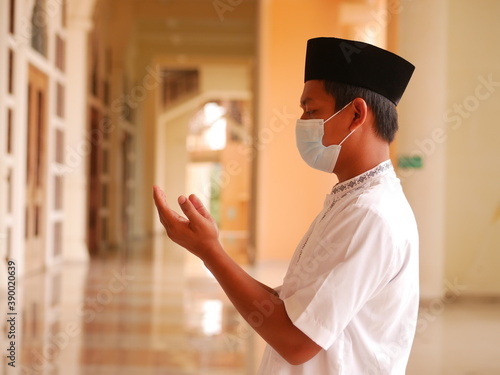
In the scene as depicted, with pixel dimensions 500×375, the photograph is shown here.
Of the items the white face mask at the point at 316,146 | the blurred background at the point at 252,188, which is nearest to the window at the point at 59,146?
the blurred background at the point at 252,188

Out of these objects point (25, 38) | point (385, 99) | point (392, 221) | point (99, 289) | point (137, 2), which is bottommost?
point (99, 289)

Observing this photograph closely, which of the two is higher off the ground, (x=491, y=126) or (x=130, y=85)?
(x=130, y=85)

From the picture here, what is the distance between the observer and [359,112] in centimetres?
125

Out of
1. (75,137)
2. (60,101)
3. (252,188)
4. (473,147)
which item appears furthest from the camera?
(252,188)

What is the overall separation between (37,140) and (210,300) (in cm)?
399

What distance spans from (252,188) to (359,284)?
1066cm

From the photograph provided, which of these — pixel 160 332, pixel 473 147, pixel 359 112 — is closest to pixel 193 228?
pixel 359 112

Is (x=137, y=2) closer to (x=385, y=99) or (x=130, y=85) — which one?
(x=130, y=85)

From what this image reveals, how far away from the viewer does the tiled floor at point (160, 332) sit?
431 cm

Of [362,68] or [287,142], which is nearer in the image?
[362,68]

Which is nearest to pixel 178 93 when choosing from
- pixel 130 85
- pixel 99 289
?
pixel 130 85

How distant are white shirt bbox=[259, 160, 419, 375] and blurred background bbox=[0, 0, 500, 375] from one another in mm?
3070

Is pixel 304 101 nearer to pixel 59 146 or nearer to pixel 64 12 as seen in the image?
pixel 59 146

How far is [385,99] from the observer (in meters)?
1.28
